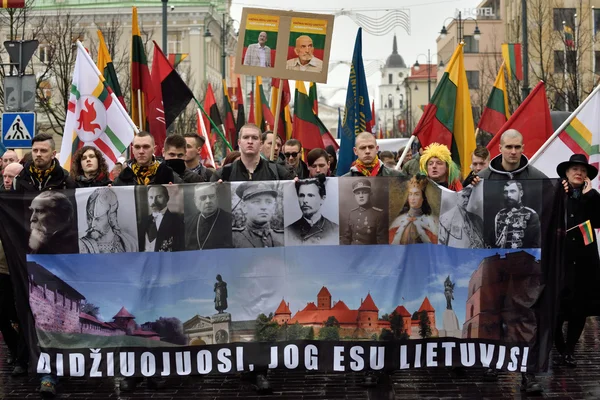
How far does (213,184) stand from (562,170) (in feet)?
11.0

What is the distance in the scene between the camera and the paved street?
803 cm

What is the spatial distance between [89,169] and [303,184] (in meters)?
2.08

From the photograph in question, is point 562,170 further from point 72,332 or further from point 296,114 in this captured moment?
point 296,114

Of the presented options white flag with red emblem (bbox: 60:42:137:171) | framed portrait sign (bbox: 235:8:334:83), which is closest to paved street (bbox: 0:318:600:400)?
framed portrait sign (bbox: 235:8:334:83)

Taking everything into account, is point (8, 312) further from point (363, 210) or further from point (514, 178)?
point (514, 178)

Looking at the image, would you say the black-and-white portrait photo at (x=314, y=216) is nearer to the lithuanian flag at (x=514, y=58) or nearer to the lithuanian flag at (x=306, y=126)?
the lithuanian flag at (x=306, y=126)

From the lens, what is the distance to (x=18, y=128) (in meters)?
15.1

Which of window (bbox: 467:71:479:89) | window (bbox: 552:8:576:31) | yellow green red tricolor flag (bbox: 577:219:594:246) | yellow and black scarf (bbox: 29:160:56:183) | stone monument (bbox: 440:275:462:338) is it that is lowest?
stone monument (bbox: 440:275:462:338)

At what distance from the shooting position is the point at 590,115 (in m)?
10.6

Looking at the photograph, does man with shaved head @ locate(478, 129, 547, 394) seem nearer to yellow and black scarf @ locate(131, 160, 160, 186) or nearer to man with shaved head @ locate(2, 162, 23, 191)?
yellow and black scarf @ locate(131, 160, 160, 186)

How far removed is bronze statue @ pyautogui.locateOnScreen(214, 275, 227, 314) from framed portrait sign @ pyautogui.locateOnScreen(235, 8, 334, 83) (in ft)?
8.86

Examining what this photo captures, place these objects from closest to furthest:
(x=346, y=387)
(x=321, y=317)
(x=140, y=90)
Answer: (x=321, y=317) < (x=346, y=387) < (x=140, y=90)

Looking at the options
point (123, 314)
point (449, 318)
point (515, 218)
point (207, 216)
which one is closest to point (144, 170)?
point (207, 216)

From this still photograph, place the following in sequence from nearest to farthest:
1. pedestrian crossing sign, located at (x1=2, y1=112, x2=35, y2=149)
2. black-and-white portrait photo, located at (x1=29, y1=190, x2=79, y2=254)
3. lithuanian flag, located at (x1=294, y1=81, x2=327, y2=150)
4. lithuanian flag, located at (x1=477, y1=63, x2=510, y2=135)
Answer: black-and-white portrait photo, located at (x1=29, y1=190, x2=79, y2=254) → pedestrian crossing sign, located at (x1=2, y1=112, x2=35, y2=149) → lithuanian flag, located at (x1=477, y1=63, x2=510, y2=135) → lithuanian flag, located at (x1=294, y1=81, x2=327, y2=150)
